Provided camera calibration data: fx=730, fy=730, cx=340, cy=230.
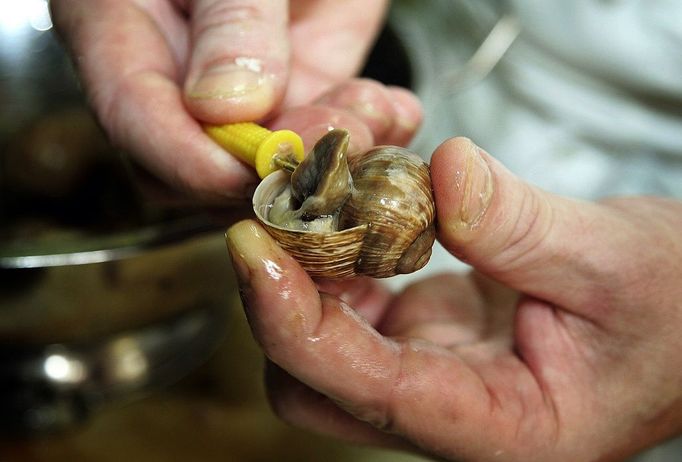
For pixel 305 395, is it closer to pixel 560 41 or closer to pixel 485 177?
pixel 485 177

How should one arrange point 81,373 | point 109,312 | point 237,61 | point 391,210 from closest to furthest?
point 391,210 → point 237,61 → point 109,312 → point 81,373

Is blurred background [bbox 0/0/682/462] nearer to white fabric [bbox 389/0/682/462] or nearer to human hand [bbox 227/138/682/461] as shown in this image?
white fabric [bbox 389/0/682/462]

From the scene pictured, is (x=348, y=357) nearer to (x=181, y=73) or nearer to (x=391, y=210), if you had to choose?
(x=391, y=210)

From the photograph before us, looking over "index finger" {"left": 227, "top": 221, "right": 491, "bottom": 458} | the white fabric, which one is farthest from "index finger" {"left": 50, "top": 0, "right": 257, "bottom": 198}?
the white fabric

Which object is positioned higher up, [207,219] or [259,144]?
[259,144]

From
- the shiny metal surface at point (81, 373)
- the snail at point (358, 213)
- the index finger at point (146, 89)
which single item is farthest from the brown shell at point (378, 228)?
the shiny metal surface at point (81, 373)

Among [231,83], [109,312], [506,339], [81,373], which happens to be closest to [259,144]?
[231,83]
